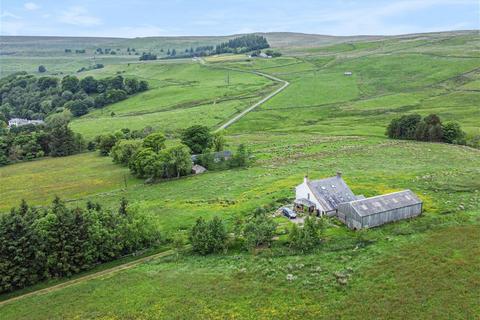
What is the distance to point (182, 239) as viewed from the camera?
4666 cm

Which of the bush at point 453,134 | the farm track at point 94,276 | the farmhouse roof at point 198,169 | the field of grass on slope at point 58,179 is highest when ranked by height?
the bush at point 453,134

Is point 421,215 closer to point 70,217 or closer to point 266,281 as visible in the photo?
point 266,281

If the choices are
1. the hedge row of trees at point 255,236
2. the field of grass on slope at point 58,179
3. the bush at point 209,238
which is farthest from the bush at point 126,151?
the hedge row of trees at point 255,236

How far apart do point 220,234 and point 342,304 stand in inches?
646

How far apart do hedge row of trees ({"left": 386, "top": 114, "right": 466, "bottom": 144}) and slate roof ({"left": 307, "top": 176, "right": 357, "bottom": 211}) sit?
176 feet

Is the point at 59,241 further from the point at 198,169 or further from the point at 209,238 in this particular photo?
the point at 198,169

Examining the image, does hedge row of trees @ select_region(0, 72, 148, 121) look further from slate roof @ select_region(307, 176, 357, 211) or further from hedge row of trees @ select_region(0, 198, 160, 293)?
slate roof @ select_region(307, 176, 357, 211)

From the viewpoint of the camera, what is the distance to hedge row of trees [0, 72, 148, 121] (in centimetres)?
17575

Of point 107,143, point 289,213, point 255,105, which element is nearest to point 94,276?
point 289,213

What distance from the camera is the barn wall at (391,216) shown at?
4843 centimetres

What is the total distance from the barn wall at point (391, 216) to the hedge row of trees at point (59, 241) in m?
26.3

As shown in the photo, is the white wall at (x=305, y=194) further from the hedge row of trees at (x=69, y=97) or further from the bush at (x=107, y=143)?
the hedge row of trees at (x=69, y=97)

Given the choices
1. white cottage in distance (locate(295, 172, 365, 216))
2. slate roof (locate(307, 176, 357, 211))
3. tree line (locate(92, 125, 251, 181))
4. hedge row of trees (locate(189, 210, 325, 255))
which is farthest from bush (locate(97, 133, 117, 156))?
slate roof (locate(307, 176, 357, 211))

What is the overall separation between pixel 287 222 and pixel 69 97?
528 ft
